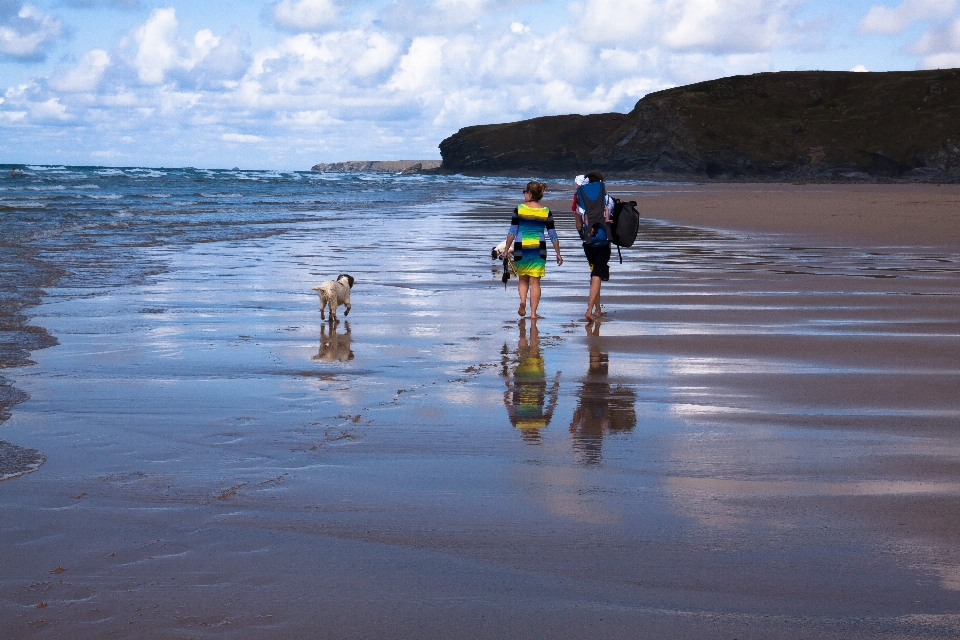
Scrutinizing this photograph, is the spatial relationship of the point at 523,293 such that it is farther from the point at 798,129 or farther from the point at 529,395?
the point at 798,129

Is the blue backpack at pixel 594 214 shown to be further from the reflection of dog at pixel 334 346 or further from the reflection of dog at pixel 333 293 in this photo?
the reflection of dog at pixel 334 346

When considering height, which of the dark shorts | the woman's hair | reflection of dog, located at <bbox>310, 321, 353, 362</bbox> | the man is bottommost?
reflection of dog, located at <bbox>310, 321, 353, 362</bbox>

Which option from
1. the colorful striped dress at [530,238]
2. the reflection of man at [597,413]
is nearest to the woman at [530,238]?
the colorful striped dress at [530,238]

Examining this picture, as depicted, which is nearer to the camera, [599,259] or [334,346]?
[334,346]

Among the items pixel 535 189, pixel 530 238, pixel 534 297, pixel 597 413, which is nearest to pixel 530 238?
pixel 530 238

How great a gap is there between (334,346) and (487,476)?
155 inches

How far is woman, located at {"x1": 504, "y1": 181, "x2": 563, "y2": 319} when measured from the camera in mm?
10250

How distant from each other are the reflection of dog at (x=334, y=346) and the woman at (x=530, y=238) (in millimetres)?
2013

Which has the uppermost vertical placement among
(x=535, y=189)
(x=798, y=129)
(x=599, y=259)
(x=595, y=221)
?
(x=798, y=129)

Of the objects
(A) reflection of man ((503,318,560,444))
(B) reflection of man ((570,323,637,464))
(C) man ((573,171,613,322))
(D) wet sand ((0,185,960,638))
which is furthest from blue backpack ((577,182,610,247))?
(B) reflection of man ((570,323,637,464))

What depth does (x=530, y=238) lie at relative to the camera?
10453 mm

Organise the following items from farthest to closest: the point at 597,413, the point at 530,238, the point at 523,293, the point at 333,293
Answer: the point at 530,238, the point at 523,293, the point at 333,293, the point at 597,413

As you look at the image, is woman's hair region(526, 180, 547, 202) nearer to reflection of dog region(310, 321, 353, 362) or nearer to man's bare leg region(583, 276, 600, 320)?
man's bare leg region(583, 276, 600, 320)

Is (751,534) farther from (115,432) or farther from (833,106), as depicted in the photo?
(833,106)
